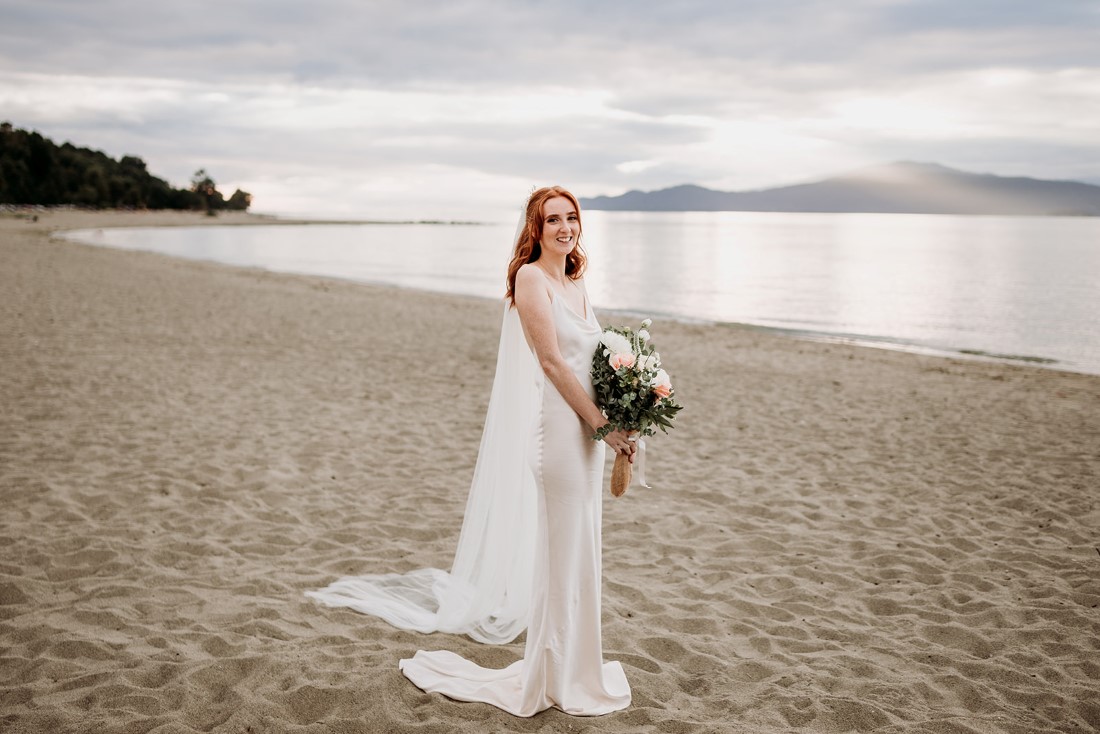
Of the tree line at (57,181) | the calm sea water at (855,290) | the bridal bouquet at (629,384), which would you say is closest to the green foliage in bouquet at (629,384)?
the bridal bouquet at (629,384)

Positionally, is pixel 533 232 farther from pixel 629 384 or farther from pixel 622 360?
pixel 629 384

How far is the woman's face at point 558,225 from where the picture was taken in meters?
3.37

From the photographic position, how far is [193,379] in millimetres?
10438

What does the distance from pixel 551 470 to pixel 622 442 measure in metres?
0.37

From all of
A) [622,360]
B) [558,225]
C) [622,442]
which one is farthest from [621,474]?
[558,225]

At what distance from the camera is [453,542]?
18.9 ft

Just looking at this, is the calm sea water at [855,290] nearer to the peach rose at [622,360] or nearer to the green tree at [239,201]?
the peach rose at [622,360]

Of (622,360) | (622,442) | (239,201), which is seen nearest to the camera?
(622,360)

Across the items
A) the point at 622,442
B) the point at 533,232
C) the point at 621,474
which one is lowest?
the point at 621,474

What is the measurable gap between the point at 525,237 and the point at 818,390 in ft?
32.1

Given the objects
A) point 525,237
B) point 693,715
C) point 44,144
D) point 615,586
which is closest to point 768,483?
point 615,586

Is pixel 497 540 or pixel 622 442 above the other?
pixel 622 442

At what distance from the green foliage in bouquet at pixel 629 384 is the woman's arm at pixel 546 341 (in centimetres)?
7

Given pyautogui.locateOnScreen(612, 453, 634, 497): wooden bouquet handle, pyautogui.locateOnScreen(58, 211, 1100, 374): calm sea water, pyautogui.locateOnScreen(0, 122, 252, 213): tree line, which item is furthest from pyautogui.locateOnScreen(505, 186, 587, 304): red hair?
pyautogui.locateOnScreen(0, 122, 252, 213): tree line
